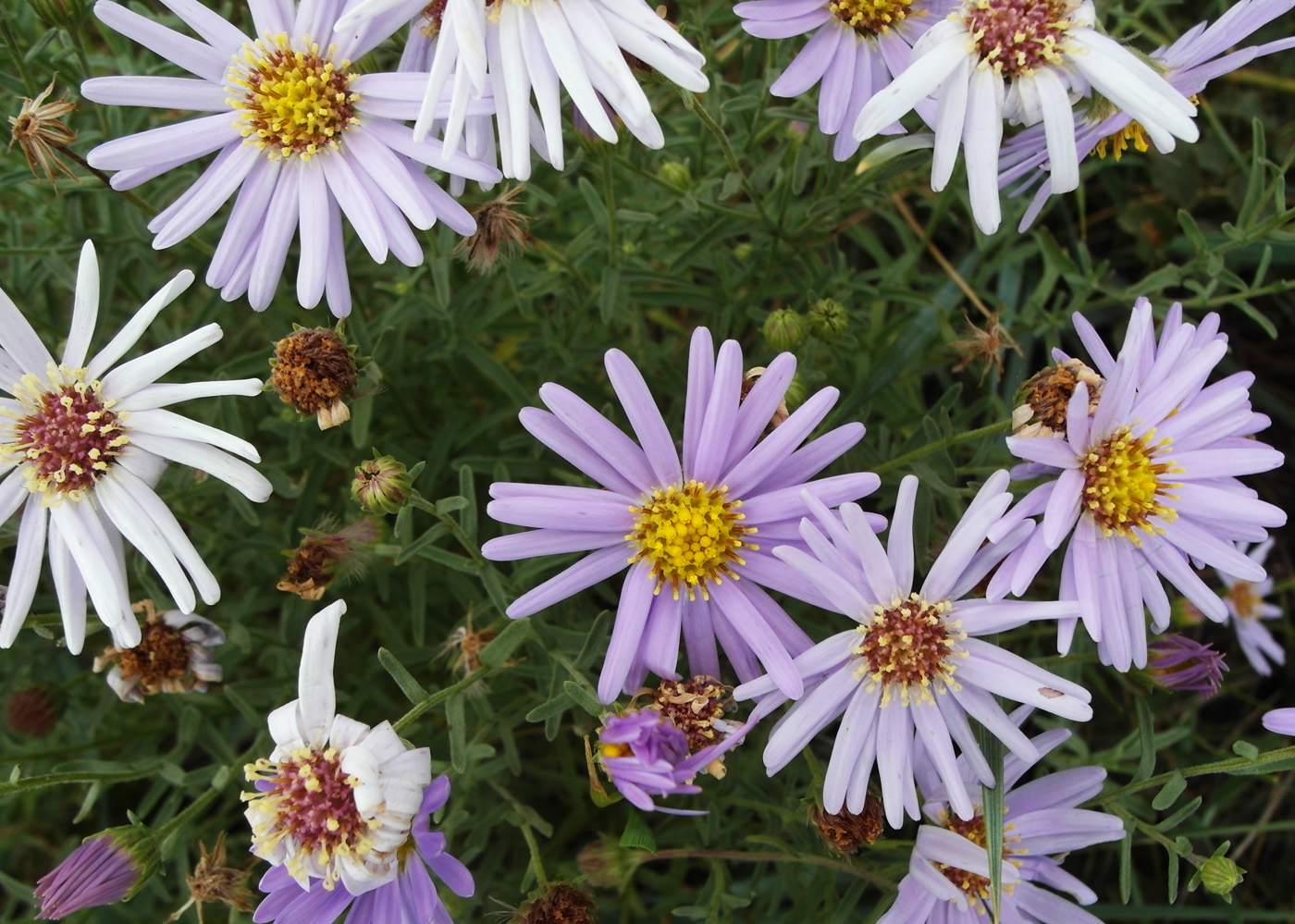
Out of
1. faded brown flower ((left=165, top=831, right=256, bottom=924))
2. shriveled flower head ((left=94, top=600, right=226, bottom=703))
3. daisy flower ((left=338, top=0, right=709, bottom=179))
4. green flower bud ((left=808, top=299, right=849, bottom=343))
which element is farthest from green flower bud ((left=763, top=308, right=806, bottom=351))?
faded brown flower ((left=165, top=831, right=256, bottom=924))

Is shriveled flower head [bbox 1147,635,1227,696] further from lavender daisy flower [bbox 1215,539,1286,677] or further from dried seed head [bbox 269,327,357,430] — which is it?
dried seed head [bbox 269,327,357,430]

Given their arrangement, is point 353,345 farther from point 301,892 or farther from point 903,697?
point 903,697

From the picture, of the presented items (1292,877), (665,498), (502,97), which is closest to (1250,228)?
(665,498)

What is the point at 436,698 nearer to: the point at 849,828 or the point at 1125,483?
the point at 849,828

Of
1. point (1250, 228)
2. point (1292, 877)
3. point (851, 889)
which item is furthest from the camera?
point (1292, 877)

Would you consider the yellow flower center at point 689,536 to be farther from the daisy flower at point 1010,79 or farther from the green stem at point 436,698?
the daisy flower at point 1010,79

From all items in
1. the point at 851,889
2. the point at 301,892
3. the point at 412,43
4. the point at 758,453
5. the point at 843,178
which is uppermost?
the point at 843,178

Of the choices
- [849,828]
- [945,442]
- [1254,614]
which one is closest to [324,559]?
[849,828]
